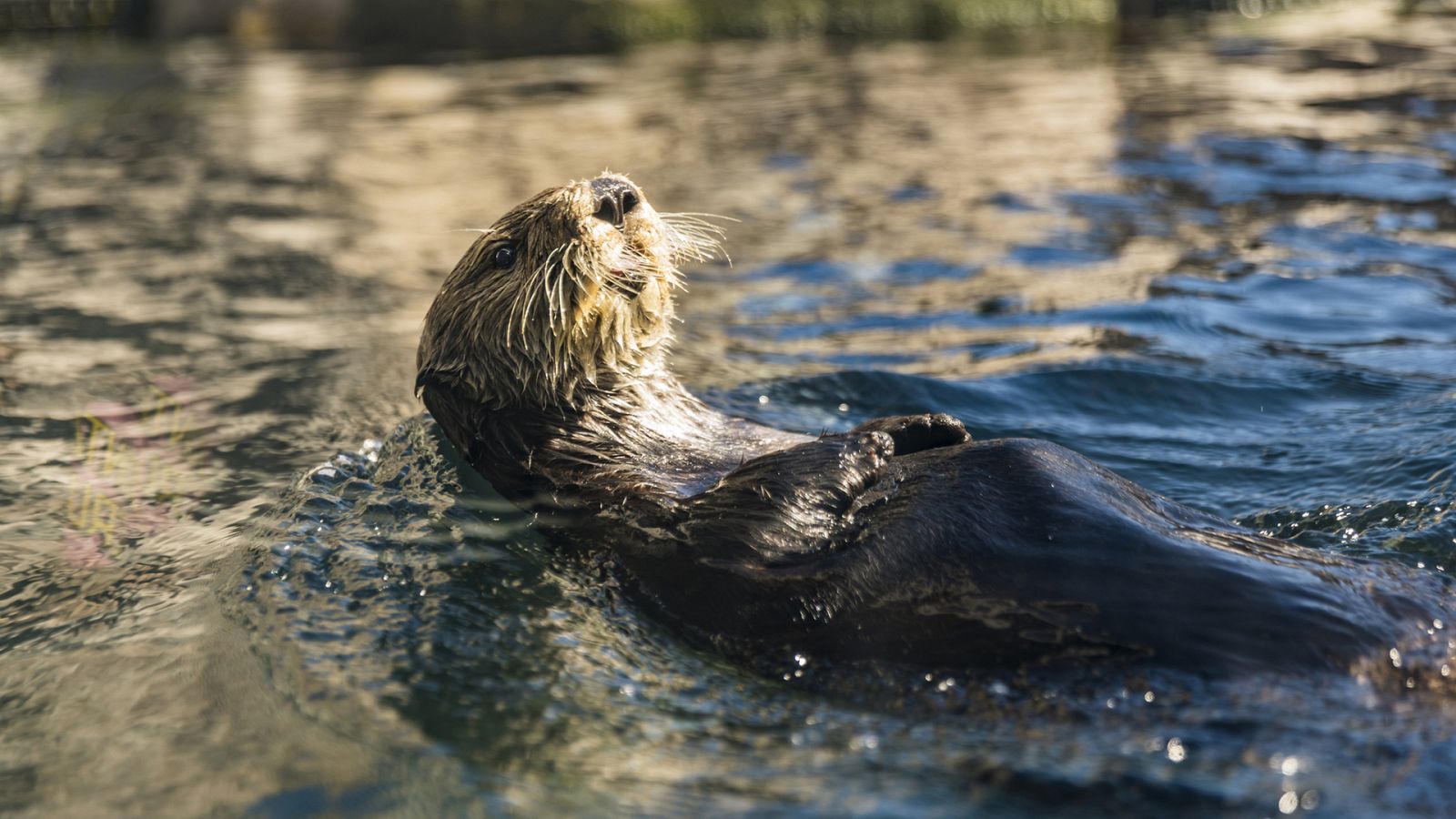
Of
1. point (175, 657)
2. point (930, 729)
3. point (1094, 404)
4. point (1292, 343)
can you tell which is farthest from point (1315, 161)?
point (175, 657)

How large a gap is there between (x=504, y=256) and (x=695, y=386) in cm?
176

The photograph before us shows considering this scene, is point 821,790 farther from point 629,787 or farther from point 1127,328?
point 1127,328

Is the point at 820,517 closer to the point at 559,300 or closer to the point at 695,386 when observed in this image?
the point at 559,300

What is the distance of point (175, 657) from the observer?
3.57 metres

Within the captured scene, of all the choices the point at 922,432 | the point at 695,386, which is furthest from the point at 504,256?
the point at 695,386

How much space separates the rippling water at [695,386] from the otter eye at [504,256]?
75 cm

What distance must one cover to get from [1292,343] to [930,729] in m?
3.85

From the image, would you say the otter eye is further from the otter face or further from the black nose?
the black nose

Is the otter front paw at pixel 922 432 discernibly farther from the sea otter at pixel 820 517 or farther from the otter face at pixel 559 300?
the otter face at pixel 559 300

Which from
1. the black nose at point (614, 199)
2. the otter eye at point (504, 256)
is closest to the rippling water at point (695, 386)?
the otter eye at point (504, 256)

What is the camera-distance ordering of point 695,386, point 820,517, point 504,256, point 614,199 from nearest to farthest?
1. point 820,517
2. point 614,199
3. point 504,256
4. point 695,386

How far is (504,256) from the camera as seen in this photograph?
4223 mm

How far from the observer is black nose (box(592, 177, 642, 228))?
4094 mm

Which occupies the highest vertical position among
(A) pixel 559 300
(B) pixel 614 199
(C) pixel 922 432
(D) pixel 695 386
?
(B) pixel 614 199
